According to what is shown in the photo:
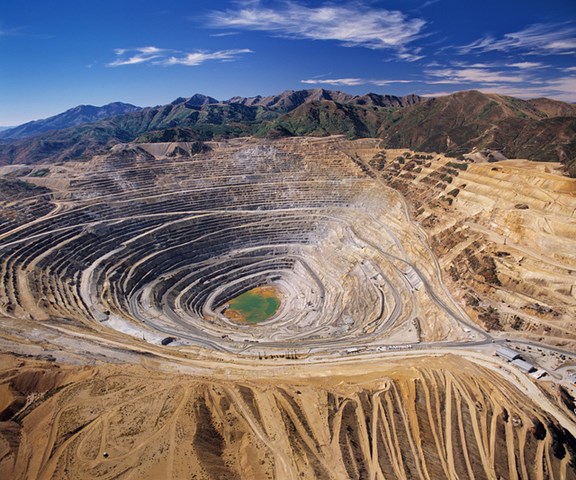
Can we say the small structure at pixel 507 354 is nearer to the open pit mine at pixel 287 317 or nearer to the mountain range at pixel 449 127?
the open pit mine at pixel 287 317

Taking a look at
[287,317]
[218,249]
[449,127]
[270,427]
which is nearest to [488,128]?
[449,127]

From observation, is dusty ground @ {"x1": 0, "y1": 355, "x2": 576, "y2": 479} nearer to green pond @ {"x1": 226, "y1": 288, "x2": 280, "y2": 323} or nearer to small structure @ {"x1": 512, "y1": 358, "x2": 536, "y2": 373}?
small structure @ {"x1": 512, "y1": 358, "x2": 536, "y2": 373}

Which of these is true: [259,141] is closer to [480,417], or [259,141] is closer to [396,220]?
[396,220]

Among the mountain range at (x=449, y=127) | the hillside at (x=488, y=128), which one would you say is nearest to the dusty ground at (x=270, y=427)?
the mountain range at (x=449, y=127)

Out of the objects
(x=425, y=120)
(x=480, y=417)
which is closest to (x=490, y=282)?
(x=480, y=417)

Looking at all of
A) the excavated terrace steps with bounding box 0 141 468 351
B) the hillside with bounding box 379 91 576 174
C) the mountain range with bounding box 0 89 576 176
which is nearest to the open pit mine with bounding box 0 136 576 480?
the excavated terrace steps with bounding box 0 141 468 351

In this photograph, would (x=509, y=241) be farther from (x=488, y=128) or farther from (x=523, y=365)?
(x=488, y=128)
